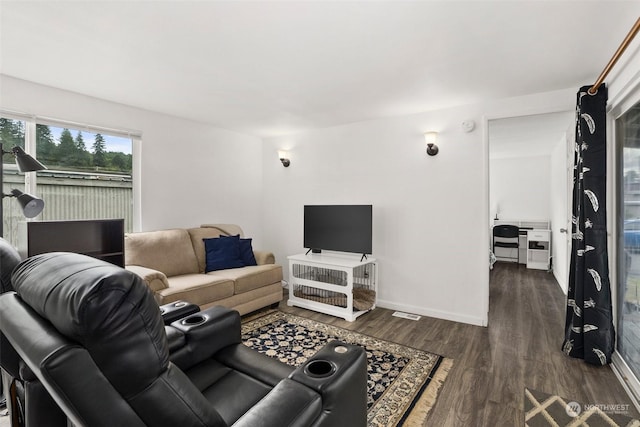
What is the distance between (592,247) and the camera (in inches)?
99.2

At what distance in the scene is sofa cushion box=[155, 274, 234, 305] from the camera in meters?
2.85

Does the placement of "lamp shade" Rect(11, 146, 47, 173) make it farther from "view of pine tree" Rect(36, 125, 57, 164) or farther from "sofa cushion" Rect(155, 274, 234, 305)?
"sofa cushion" Rect(155, 274, 234, 305)

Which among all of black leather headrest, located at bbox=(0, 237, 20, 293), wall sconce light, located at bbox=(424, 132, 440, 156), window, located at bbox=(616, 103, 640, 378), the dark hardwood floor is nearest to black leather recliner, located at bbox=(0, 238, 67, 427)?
black leather headrest, located at bbox=(0, 237, 20, 293)

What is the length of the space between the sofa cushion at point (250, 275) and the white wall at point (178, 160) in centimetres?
105

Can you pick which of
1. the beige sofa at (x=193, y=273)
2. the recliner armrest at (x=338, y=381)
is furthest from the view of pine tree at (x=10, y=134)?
the recliner armrest at (x=338, y=381)

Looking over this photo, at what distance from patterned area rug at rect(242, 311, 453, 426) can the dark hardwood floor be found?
0.36 ft

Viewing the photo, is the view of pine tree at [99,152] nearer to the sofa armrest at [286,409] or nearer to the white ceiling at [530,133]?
the sofa armrest at [286,409]

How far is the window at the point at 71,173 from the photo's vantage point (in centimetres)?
288

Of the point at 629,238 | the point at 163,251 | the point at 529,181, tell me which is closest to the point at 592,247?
the point at 629,238

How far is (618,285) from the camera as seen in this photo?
2598mm

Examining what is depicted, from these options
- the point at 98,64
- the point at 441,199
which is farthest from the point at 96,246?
the point at 441,199

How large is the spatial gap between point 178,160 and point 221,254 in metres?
1.34

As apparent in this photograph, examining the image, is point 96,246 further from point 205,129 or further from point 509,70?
point 509,70

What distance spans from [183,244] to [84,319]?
3220 mm
